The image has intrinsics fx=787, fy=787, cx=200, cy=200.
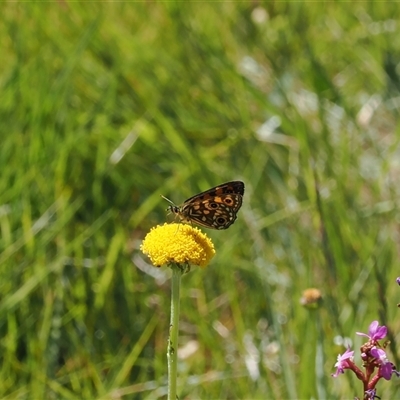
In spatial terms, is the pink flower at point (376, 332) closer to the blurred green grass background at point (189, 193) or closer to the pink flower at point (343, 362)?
the pink flower at point (343, 362)

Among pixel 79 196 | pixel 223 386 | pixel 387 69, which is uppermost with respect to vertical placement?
pixel 387 69

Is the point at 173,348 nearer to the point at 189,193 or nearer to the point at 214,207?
the point at 214,207

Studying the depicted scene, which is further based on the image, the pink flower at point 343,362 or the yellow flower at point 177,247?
the yellow flower at point 177,247

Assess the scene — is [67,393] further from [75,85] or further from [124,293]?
[75,85]

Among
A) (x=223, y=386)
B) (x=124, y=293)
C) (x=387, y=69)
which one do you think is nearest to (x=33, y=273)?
(x=124, y=293)

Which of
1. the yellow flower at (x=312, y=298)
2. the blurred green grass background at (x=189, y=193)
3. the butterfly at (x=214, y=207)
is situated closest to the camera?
the butterfly at (x=214, y=207)

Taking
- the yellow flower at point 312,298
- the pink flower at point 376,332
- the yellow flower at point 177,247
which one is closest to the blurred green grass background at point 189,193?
the yellow flower at point 312,298

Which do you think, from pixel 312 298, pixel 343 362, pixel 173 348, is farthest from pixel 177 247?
pixel 312 298
